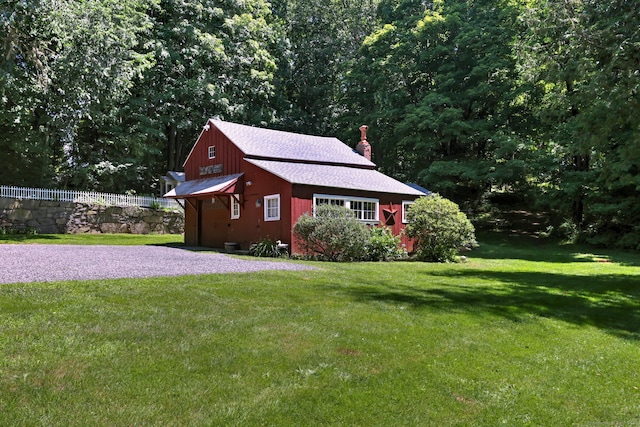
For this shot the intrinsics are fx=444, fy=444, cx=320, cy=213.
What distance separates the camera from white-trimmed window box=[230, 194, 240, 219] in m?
18.3

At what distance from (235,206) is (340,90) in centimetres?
2524

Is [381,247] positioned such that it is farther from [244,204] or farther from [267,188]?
[244,204]

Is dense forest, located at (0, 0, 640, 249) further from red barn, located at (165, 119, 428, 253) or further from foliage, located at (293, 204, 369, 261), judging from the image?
foliage, located at (293, 204, 369, 261)

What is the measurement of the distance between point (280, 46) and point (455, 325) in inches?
1412

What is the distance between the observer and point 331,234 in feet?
47.5

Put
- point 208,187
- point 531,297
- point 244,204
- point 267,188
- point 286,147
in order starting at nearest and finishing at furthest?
point 531,297 → point 267,188 → point 244,204 → point 208,187 → point 286,147

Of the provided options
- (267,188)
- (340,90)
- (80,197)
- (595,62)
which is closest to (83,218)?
(80,197)

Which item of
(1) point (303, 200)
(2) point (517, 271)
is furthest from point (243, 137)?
(2) point (517, 271)

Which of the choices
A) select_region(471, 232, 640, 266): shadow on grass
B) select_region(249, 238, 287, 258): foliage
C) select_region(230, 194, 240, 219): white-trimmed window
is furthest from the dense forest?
select_region(249, 238, 287, 258): foliage

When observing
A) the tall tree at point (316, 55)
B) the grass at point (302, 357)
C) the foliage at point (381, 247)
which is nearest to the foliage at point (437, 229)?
the foliage at point (381, 247)

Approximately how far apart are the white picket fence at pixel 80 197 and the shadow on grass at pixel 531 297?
62.5ft

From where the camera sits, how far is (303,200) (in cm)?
1591

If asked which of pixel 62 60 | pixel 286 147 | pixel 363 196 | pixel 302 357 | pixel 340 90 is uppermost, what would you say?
pixel 340 90

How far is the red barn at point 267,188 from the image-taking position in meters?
16.2
